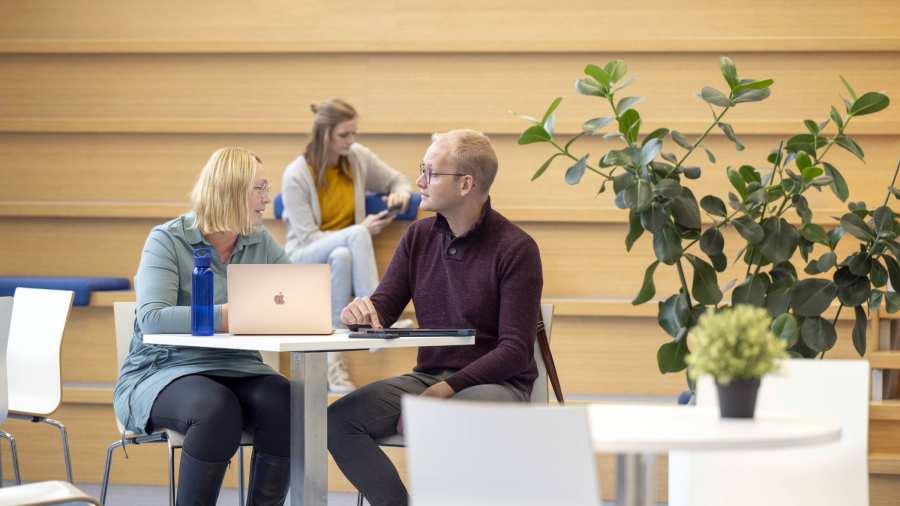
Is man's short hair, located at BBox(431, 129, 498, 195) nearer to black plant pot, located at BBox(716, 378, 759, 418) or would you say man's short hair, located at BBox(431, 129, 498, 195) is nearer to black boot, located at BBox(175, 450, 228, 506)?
black boot, located at BBox(175, 450, 228, 506)

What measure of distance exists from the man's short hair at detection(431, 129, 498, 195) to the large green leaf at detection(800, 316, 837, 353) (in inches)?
46.3

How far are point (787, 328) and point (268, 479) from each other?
1610 millimetres

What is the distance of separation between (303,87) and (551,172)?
1216 millimetres

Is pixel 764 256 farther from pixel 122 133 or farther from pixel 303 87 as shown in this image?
pixel 122 133

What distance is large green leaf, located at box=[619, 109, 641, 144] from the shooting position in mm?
3557

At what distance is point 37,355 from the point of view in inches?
152

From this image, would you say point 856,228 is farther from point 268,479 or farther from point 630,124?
point 268,479

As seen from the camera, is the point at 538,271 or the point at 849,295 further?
the point at 849,295

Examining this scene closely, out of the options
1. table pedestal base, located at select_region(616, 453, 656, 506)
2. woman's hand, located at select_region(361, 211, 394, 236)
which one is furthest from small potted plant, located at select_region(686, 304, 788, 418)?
woman's hand, located at select_region(361, 211, 394, 236)

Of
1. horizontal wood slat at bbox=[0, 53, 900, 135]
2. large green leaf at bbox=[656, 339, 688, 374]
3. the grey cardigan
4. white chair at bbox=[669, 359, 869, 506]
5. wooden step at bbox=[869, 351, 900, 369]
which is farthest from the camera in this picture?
horizontal wood slat at bbox=[0, 53, 900, 135]

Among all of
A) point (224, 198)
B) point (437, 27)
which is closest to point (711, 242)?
point (224, 198)

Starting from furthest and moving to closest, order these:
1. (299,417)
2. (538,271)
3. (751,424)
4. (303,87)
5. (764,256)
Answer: (303,87), (764,256), (538,271), (299,417), (751,424)

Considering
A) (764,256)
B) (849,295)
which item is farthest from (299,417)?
(849,295)

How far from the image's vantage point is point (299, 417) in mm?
2943
